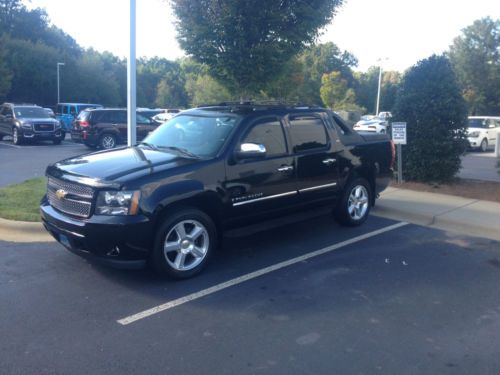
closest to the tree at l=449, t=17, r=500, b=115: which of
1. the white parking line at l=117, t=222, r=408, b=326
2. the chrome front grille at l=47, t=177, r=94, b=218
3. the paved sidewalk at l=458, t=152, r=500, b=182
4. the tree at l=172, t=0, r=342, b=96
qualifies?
the paved sidewalk at l=458, t=152, r=500, b=182

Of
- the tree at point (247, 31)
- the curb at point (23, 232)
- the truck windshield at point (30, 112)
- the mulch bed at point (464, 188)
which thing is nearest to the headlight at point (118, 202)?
the curb at point (23, 232)

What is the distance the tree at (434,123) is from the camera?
416 inches

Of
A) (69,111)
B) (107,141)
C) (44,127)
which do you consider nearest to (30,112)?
(44,127)

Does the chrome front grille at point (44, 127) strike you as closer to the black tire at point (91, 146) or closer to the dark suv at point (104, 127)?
the dark suv at point (104, 127)

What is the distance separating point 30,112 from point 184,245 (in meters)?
19.4

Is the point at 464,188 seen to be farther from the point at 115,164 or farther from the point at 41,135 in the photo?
the point at 41,135

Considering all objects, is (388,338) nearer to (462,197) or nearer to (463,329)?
(463,329)

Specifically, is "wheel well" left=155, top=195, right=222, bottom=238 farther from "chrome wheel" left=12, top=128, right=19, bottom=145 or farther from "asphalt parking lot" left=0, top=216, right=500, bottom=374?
"chrome wheel" left=12, top=128, right=19, bottom=145

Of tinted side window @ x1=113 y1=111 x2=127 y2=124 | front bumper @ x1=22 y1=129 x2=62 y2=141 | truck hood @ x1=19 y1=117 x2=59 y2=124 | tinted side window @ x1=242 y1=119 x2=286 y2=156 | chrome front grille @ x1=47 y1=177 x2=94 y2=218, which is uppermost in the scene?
tinted side window @ x1=113 y1=111 x2=127 y2=124

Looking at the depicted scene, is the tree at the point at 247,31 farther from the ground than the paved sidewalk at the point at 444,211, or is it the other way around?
the tree at the point at 247,31

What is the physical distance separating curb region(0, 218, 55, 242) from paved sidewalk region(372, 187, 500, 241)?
5.28 meters

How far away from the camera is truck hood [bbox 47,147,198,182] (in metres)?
5.05

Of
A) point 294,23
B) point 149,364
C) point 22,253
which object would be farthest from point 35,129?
point 149,364

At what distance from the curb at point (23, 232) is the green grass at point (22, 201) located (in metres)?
0.12
